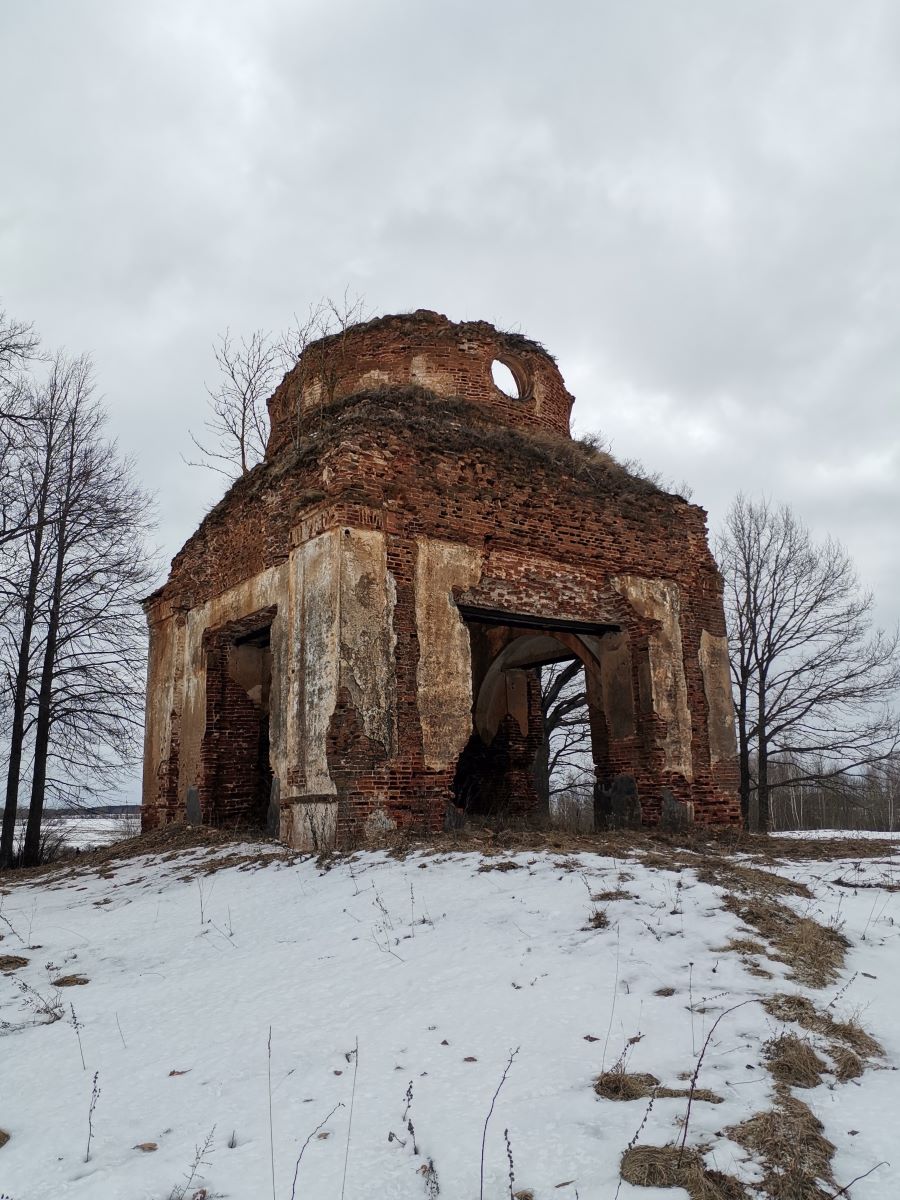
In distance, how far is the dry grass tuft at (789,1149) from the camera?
9.28ft

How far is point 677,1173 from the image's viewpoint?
2930 millimetres

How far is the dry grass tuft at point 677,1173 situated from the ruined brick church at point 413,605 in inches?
229

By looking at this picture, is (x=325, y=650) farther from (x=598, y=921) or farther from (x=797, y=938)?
(x=797, y=938)

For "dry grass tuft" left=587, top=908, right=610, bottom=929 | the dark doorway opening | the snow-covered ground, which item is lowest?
the snow-covered ground

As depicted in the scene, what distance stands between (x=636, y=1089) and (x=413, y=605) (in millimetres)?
6365

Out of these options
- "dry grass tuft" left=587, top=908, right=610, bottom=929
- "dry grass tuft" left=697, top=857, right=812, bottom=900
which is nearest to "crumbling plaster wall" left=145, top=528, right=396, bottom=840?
"dry grass tuft" left=697, top=857, right=812, bottom=900

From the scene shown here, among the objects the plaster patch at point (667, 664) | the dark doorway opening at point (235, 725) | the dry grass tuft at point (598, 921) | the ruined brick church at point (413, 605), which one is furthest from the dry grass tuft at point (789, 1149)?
the dark doorway opening at point (235, 725)

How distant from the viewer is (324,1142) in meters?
3.26

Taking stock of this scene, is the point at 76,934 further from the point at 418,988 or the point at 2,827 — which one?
the point at 2,827

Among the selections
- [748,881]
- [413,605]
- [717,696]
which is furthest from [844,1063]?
[717,696]

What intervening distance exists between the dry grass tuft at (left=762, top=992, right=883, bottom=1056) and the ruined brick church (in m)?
4.94

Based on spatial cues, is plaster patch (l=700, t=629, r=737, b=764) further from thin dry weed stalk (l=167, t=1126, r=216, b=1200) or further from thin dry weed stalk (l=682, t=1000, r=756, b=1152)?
thin dry weed stalk (l=167, t=1126, r=216, b=1200)

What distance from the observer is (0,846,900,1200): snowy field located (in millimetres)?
3111

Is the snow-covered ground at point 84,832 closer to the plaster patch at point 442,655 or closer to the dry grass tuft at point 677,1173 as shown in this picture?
the plaster patch at point 442,655
